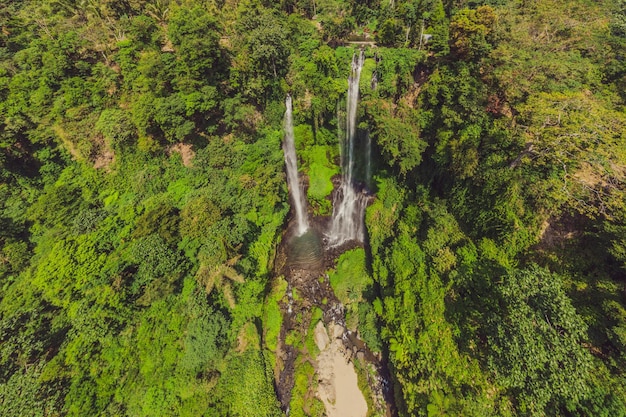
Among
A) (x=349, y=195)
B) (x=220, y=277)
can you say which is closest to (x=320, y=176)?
(x=349, y=195)

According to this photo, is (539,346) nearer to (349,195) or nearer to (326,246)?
(326,246)

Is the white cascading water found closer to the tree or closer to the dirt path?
the dirt path

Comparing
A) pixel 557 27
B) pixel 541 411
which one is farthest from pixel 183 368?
pixel 557 27

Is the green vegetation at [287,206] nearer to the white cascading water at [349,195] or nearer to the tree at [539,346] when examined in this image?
the tree at [539,346]

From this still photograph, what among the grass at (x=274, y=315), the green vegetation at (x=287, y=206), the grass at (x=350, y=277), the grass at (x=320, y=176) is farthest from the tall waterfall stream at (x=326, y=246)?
the green vegetation at (x=287, y=206)

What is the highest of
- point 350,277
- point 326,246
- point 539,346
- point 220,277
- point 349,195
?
point 539,346

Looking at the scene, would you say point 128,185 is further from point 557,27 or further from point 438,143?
point 557,27

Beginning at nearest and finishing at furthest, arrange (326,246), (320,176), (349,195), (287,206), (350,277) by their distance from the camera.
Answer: (350,277) < (287,206) < (326,246) < (349,195) < (320,176)

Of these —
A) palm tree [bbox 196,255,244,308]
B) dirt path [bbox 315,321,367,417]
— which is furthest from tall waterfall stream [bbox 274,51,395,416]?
palm tree [bbox 196,255,244,308]
